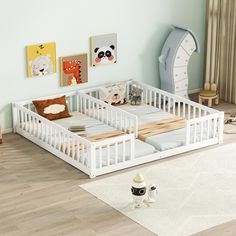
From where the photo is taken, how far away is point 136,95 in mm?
8781

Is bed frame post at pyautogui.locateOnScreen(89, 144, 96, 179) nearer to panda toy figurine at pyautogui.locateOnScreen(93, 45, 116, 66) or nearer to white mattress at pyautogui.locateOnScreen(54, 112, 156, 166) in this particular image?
white mattress at pyautogui.locateOnScreen(54, 112, 156, 166)

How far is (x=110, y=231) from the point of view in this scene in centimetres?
582

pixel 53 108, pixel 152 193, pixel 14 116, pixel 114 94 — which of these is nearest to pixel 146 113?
pixel 114 94

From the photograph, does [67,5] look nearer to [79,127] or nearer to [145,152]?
[79,127]

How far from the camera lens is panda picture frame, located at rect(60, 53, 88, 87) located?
8.45m

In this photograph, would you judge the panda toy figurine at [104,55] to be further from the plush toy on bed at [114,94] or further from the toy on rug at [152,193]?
the toy on rug at [152,193]

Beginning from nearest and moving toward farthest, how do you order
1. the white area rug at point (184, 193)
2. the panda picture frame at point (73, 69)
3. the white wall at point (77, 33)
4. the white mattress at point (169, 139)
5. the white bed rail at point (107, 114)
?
the white area rug at point (184, 193)
the white mattress at point (169, 139)
the white bed rail at point (107, 114)
the white wall at point (77, 33)
the panda picture frame at point (73, 69)

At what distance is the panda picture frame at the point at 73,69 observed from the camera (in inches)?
333

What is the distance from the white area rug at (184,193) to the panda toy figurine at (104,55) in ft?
6.30

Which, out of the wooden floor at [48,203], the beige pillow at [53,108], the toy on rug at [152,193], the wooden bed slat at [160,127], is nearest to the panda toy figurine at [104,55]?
the beige pillow at [53,108]

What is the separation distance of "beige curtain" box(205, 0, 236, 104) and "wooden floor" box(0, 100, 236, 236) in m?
3.08

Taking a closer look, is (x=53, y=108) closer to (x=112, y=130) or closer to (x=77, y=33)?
(x=112, y=130)

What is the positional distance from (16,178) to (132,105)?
2347 millimetres

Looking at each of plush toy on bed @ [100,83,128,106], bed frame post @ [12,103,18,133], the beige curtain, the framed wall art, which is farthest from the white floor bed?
the beige curtain
